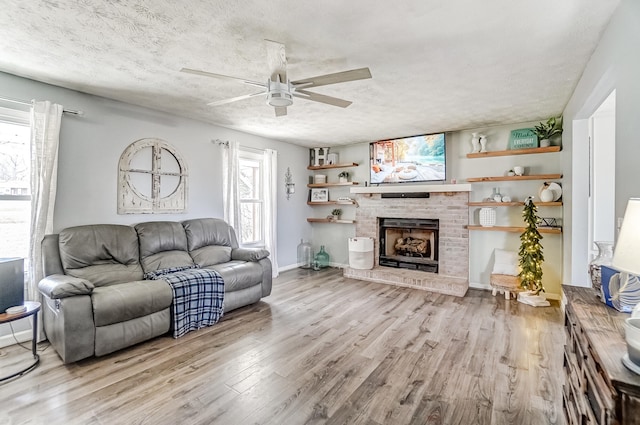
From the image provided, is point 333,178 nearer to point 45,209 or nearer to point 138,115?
point 138,115

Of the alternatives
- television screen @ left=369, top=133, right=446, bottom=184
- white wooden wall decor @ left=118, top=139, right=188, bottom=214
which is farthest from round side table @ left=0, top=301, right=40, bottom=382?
television screen @ left=369, top=133, right=446, bottom=184

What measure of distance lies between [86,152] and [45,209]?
2.37 feet

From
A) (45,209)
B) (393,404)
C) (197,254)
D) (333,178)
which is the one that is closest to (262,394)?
(393,404)

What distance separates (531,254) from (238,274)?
11.9 ft

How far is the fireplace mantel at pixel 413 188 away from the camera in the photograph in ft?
14.8

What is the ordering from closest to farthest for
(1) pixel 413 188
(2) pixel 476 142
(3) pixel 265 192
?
(2) pixel 476 142, (1) pixel 413 188, (3) pixel 265 192

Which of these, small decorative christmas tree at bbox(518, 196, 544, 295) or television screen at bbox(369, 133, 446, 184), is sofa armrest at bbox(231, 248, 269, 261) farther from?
small decorative christmas tree at bbox(518, 196, 544, 295)

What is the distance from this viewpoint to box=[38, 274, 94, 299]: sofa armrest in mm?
2340

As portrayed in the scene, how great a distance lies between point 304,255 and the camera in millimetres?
6121

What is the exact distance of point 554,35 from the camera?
2.05 meters

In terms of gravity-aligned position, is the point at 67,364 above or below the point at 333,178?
below

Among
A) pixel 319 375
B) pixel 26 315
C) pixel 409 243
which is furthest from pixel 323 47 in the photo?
pixel 409 243

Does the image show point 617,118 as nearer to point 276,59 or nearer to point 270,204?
point 276,59

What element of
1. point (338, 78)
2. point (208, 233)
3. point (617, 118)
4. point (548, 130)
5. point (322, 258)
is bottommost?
point (322, 258)
